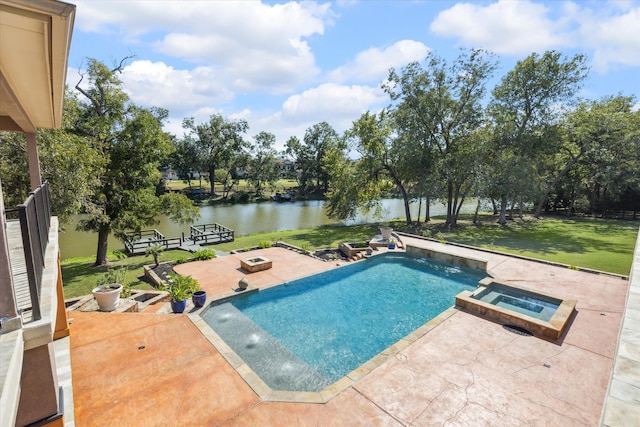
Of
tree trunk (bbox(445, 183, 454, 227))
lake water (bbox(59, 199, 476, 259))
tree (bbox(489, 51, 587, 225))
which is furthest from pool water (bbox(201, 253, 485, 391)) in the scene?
lake water (bbox(59, 199, 476, 259))

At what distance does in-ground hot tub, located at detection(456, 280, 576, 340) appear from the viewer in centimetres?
700

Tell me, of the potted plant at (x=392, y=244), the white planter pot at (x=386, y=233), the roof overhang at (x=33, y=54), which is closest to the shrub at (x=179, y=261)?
the roof overhang at (x=33, y=54)

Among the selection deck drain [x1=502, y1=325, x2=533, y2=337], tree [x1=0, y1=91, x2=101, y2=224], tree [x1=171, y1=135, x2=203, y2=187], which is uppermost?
tree [x1=171, y1=135, x2=203, y2=187]

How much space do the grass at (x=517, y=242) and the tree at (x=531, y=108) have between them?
3.18 meters

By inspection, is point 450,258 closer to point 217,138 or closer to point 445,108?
point 445,108

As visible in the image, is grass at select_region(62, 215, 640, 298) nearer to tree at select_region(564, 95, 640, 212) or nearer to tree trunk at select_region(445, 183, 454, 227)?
tree trunk at select_region(445, 183, 454, 227)

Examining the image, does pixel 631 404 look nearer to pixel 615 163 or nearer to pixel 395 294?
pixel 395 294

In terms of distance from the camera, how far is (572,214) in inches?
1101

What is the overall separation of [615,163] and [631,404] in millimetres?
27893

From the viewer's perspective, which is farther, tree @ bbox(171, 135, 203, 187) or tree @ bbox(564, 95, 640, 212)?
tree @ bbox(171, 135, 203, 187)

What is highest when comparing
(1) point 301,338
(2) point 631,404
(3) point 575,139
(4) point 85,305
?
(3) point 575,139

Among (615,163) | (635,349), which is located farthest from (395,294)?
(615,163)

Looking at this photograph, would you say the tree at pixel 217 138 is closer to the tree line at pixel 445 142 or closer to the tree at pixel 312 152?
the tree at pixel 312 152

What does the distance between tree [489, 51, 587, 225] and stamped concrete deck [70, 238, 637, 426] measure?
14.4 m
